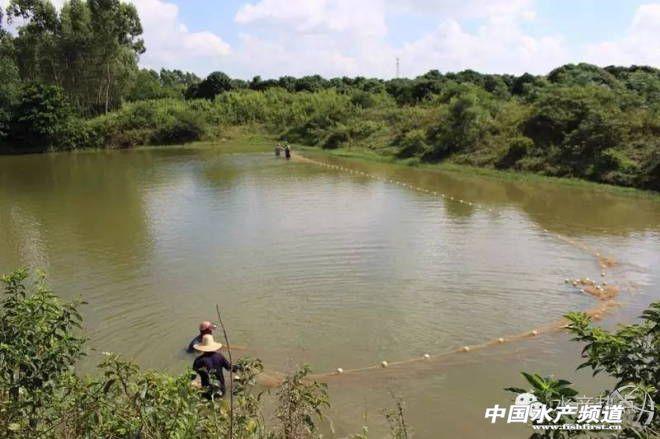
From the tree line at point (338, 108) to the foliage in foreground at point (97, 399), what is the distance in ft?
70.2

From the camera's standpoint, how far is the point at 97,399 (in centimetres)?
421

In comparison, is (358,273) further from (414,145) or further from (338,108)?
(338,108)

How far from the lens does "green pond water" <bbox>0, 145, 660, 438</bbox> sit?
8633 mm

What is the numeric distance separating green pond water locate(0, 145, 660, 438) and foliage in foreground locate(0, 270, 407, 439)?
2.80 feet

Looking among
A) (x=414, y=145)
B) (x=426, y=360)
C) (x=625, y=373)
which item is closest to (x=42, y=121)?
(x=414, y=145)

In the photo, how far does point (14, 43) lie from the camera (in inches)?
1984

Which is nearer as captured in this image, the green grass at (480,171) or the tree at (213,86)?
the green grass at (480,171)

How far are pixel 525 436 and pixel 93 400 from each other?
492cm

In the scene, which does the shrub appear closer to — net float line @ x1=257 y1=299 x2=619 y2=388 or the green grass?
the green grass

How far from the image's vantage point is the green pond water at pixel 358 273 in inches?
340

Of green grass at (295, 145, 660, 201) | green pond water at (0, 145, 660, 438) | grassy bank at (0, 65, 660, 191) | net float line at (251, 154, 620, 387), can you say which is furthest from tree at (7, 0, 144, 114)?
net float line at (251, 154, 620, 387)

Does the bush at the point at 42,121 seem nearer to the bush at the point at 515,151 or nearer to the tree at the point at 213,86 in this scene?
the tree at the point at 213,86

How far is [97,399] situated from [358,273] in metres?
8.87

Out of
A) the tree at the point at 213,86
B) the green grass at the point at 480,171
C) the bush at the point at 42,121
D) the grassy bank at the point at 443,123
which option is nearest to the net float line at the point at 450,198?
the green grass at the point at 480,171
